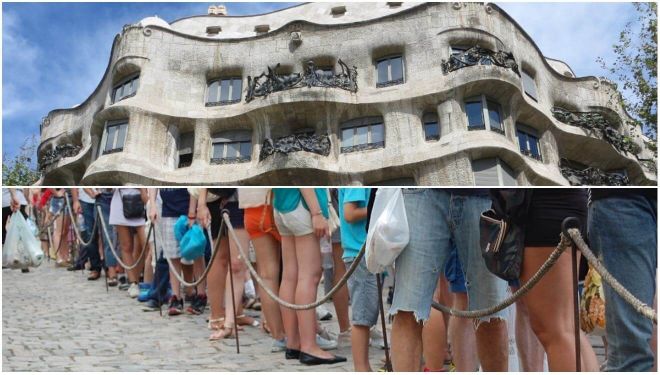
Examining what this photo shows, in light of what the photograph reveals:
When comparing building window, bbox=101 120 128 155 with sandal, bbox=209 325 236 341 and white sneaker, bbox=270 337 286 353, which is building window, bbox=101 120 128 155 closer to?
white sneaker, bbox=270 337 286 353

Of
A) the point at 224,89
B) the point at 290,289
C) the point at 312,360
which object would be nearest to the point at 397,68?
the point at 224,89

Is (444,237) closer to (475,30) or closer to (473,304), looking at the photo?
(473,304)

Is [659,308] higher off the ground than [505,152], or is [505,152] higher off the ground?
[505,152]

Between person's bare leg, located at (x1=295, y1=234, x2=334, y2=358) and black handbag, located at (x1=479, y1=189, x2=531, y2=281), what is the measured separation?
149 centimetres

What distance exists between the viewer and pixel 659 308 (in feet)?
9.15

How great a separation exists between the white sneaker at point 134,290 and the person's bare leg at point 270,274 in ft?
8.66

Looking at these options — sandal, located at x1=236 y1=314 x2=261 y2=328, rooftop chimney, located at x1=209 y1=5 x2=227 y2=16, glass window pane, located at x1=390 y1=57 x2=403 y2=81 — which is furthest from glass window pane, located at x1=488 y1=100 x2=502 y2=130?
sandal, located at x1=236 y1=314 x2=261 y2=328

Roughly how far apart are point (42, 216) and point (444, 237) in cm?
298

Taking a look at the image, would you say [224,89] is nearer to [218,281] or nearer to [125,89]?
[125,89]

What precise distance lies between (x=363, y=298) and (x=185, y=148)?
1265 mm

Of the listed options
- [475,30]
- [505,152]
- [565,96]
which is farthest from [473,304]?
[475,30]

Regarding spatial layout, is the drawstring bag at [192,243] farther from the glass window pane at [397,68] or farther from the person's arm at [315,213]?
the glass window pane at [397,68]

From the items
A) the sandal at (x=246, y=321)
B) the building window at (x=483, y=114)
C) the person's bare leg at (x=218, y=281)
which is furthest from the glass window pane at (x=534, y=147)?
the sandal at (x=246, y=321)

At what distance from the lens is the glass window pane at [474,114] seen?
10.2 ft
